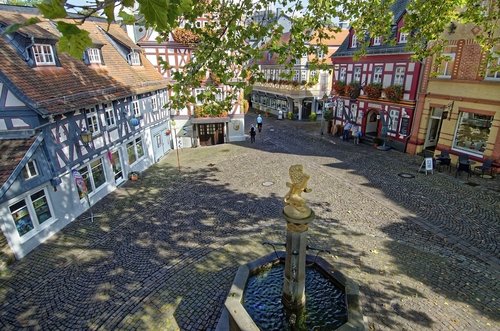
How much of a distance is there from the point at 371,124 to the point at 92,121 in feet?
65.2

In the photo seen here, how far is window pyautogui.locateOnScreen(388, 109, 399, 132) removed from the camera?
66.3 feet

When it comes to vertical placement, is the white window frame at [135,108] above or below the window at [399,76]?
below

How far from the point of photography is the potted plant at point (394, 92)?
19250 mm

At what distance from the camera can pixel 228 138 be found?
81.2 feet

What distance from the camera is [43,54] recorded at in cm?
1176

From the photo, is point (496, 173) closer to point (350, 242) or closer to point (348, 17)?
point (350, 242)

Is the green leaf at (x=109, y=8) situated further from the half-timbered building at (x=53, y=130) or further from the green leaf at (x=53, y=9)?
the half-timbered building at (x=53, y=130)

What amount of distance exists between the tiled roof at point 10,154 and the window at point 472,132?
67.5 feet

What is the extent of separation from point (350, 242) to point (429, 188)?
6682 mm

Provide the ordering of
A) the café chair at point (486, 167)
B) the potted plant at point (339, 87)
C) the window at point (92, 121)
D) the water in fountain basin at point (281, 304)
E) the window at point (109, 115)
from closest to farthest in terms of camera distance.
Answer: the water in fountain basin at point (281, 304) → the window at point (92, 121) → the window at point (109, 115) → the café chair at point (486, 167) → the potted plant at point (339, 87)

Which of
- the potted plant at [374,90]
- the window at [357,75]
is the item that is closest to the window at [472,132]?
the potted plant at [374,90]

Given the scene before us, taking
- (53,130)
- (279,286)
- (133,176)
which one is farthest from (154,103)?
(279,286)

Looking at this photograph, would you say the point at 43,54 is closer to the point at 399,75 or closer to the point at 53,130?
the point at 53,130

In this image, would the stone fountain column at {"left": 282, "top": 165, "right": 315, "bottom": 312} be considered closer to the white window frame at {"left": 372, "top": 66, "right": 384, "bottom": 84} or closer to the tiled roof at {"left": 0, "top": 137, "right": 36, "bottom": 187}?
the tiled roof at {"left": 0, "top": 137, "right": 36, "bottom": 187}
